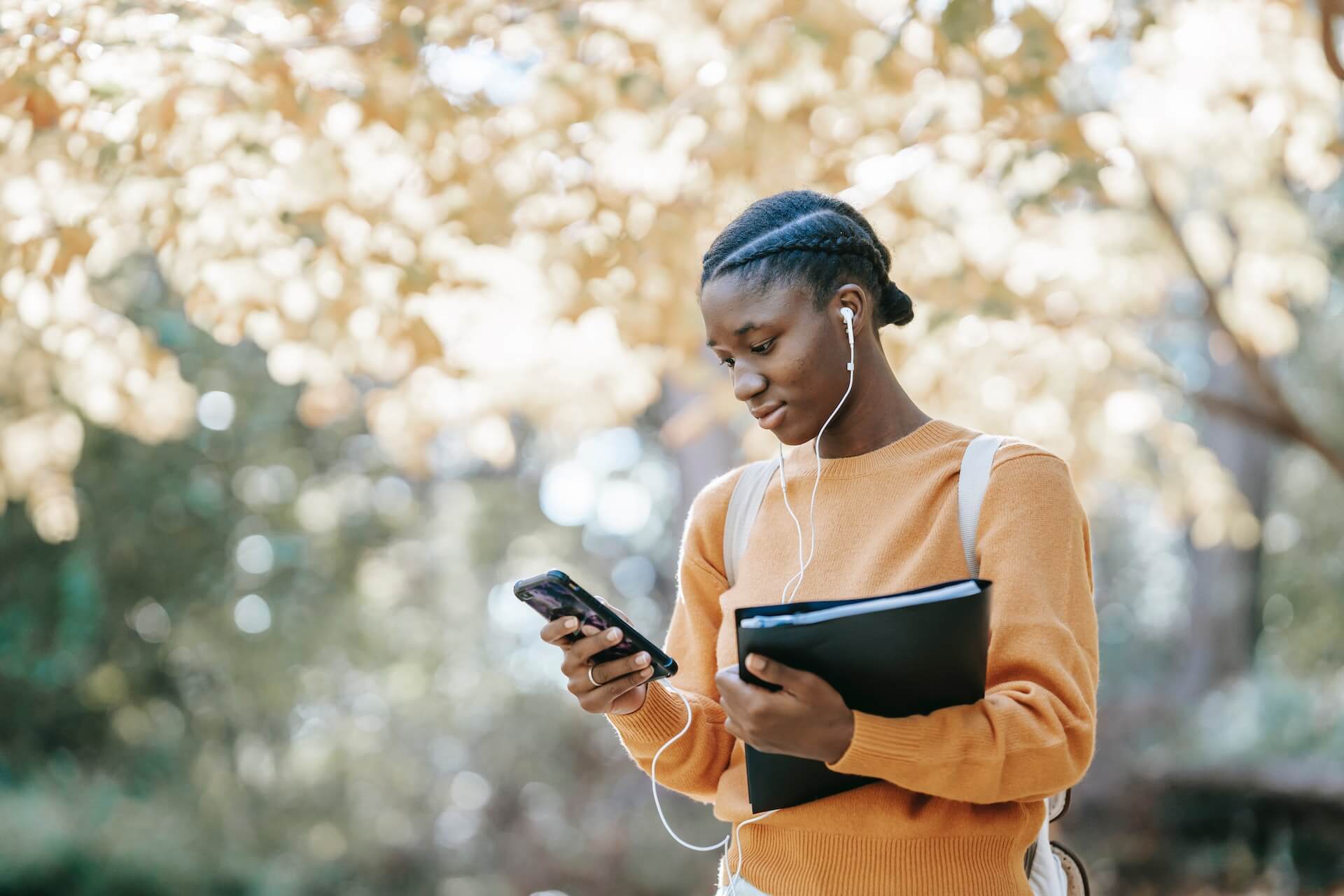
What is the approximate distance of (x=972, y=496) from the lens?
1811 mm

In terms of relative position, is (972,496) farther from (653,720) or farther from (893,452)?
(653,720)

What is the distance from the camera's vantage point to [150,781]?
9906 mm

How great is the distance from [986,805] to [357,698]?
10774 millimetres

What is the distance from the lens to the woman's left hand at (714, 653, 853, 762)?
156 centimetres

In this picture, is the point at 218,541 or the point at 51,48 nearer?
the point at 51,48

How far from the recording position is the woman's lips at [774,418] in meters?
1.91

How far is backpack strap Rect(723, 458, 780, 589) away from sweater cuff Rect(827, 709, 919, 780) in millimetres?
568

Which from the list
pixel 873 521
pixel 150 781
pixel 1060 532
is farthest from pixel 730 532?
pixel 150 781

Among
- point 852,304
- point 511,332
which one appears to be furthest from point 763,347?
Answer: point 511,332

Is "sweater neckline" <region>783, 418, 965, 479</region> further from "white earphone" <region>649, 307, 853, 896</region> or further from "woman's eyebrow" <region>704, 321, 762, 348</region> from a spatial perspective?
"woman's eyebrow" <region>704, 321, 762, 348</region>

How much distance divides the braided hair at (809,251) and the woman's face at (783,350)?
0.09 feet

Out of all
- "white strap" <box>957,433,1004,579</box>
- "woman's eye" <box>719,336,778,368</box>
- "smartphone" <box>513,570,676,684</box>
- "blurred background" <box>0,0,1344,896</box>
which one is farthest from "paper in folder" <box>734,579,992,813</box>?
"blurred background" <box>0,0,1344,896</box>

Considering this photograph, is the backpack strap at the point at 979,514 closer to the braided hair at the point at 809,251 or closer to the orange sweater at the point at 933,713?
the orange sweater at the point at 933,713

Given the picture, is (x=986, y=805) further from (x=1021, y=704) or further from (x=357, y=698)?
(x=357, y=698)
